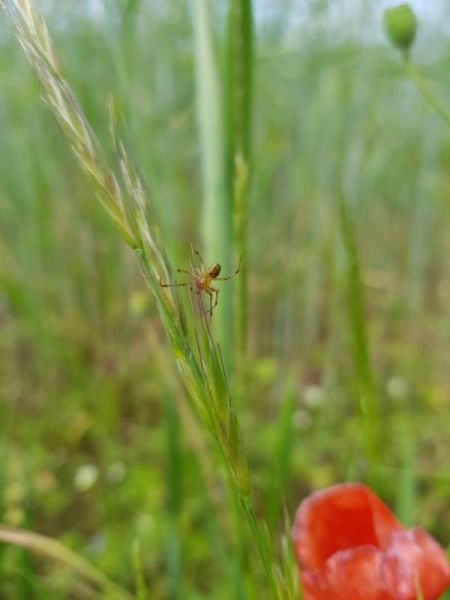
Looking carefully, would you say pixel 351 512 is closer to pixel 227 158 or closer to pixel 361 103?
pixel 227 158

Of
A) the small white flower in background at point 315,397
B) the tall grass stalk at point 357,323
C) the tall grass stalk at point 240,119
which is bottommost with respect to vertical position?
the small white flower in background at point 315,397

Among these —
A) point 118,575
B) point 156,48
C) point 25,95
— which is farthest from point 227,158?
point 156,48

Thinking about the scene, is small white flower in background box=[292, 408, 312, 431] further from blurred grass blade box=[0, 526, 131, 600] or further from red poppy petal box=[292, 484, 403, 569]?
red poppy petal box=[292, 484, 403, 569]

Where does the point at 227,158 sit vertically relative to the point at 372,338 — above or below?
above

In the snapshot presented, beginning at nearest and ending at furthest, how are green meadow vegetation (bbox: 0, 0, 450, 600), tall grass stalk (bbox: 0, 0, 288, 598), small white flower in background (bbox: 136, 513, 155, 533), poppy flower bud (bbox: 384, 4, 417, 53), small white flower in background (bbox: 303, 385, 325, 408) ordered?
1. tall grass stalk (bbox: 0, 0, 288, 598)
2. poppy flower bud (bbox: 384, 4, 417, 53)
3. green meadow vegetation (bbox: 0, 0, 450, 600)
4. small white flower in background (bbox: 136, 513, 155, 533)
5. small white flower in background (bbox: 303, 385, 325, 408)

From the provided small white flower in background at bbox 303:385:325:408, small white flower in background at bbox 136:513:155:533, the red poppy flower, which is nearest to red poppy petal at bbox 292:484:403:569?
the red poppy flower

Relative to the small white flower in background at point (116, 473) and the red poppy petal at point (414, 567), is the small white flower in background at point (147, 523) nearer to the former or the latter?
the small white flower in background at point (116, 473)

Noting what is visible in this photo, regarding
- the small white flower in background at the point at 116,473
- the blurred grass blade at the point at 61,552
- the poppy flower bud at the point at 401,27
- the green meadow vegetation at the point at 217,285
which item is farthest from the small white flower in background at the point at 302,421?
the poppy flower bud at the point at 401,27

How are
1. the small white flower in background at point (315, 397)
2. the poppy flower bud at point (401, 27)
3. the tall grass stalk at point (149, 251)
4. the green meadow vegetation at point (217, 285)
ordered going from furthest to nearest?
the small white flower in background at point (315, 397) → the green meadow vegetation at point (217, 285) → the poppy flower bud at point (401, 27) → the tall grass stalk at point (149, 251)
